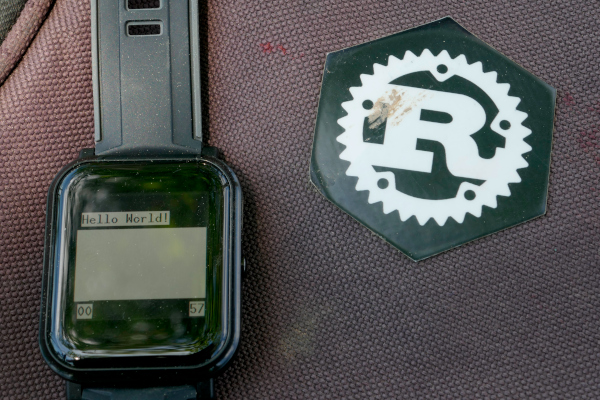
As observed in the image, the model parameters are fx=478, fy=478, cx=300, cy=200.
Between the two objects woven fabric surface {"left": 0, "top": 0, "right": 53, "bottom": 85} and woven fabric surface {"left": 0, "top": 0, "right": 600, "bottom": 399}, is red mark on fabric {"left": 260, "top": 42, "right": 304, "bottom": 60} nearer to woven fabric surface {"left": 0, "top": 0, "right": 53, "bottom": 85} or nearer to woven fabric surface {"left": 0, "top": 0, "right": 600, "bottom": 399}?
woven fabric surface {"left": 0, "top": 0, "right": 600, "bottom": 399}

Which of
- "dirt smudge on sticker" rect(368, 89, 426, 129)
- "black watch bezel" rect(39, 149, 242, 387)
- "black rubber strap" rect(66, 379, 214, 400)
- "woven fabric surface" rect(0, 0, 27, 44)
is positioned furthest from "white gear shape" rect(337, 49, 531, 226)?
"woven fabric surface" rect(0, 0, 27, 44)

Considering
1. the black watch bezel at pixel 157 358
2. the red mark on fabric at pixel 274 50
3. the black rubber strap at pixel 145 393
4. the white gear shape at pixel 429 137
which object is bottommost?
the black rubber strap at pixel 145 393

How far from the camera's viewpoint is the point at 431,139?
0.49m

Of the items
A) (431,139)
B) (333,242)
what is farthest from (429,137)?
(333,242)

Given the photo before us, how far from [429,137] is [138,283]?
12.5 inches

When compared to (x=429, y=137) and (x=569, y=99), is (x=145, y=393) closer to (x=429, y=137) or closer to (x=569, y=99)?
(x=429, y=137)

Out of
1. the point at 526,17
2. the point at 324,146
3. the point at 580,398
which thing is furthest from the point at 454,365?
the point at 526,17

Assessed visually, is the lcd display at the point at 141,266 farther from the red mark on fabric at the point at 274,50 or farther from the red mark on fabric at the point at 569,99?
the red mark on fabric at the point at 569,99

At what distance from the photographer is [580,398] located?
47 centimetres

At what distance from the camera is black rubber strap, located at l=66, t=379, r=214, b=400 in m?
0.42

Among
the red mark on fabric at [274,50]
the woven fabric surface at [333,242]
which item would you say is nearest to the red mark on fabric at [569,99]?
the woven fabric surface at [333,242]

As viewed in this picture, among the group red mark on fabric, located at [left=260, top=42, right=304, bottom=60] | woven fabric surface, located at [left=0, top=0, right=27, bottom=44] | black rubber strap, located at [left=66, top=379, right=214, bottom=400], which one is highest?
woven fabric surface, located at [left=0, top=0, right=27, bottom=44]

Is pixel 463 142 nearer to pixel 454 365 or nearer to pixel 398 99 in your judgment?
pixel 398 99

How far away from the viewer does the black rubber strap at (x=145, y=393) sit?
42cm
